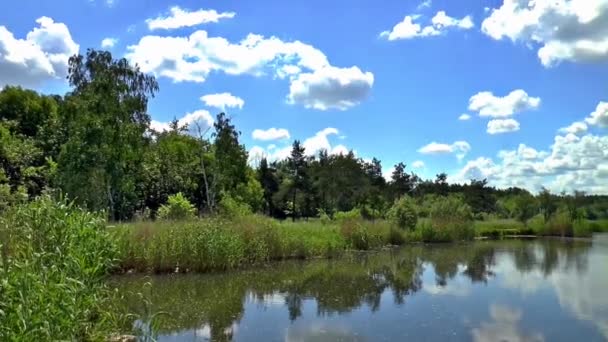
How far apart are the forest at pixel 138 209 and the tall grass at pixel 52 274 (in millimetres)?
18

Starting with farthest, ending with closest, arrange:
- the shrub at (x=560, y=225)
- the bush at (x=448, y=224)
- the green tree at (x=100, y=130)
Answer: the shrub at (x=560, y=225) → the bush at (x=448, y=224) → the green tree at (x=100, y=130)

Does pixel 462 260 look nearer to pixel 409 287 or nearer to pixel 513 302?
pixel 409 287

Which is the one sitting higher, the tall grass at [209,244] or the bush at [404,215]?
the bush at [404,215]

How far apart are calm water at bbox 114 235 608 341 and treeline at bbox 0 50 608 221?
126 inches

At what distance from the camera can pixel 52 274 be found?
5504mm

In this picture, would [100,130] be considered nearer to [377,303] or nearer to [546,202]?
[377,303]

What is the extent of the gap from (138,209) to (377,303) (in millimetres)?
23338

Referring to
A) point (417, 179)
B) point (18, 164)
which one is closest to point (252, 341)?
A: point (18, 164)

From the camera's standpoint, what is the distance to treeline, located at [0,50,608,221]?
72.4 feet

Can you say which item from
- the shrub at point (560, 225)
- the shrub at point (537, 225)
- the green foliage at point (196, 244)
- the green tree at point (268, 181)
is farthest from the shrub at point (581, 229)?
the green foliage at point (196, 244)

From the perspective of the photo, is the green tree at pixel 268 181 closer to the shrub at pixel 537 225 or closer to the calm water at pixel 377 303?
the shrub at pixel 537 225

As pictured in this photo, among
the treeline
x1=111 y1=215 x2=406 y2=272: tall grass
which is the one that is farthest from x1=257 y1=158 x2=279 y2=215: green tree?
x1=111 y1=215 x2=406 y2=272: tall grass

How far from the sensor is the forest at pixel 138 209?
20.3 ft

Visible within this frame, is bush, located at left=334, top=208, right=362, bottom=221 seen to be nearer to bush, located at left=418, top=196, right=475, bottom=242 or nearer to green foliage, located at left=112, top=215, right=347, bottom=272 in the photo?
bush, located at left=418, top=196, right=475, bottom=242
